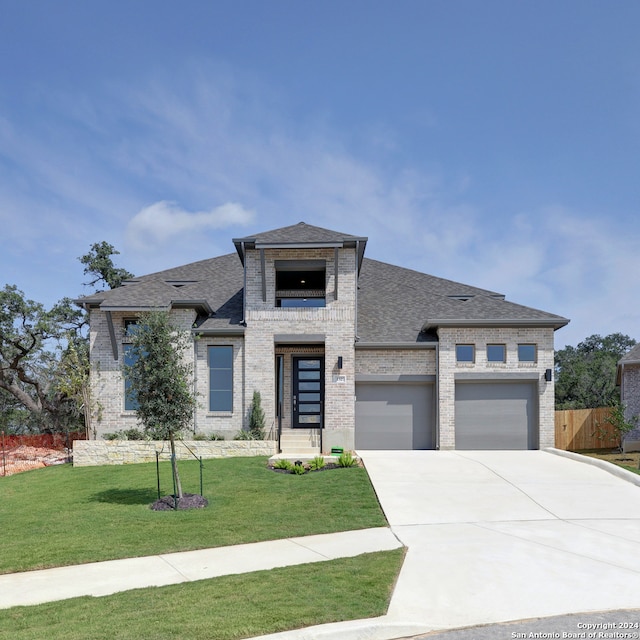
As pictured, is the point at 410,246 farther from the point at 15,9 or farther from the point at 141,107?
the point at 15,9

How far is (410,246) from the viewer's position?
27969mm

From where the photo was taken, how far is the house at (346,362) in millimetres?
19547

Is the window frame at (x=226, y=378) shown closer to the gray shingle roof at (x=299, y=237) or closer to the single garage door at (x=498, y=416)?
the gray shingle roof at (x=299, y=237)

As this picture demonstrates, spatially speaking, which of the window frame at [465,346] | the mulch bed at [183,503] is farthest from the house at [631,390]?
the mulch bed at [183,503]

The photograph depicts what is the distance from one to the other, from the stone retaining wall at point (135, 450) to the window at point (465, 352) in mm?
7195

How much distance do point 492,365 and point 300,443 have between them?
7128mm

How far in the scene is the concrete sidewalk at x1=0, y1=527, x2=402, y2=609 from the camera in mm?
6898

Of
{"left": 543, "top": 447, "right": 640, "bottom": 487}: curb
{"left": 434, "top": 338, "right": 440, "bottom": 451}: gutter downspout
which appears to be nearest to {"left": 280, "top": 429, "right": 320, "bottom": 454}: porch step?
{"left": 434, "top": 338, "right": 440, "bottom": 451}: gutter downspout

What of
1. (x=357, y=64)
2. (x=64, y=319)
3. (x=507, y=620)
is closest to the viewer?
(x=507, y=620)

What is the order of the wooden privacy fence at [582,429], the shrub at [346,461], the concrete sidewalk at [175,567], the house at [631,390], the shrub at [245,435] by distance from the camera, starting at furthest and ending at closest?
the wooden privacy fence at [582,429], the house at [631,390], the shrub at [245,435], the shrub at [346,461], the concrete sidewalk at [175,567]

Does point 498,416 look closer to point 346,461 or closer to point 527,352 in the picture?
point 527,352

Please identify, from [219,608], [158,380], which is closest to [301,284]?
[158,380]

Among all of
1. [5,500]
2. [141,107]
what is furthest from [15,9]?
[5,500]

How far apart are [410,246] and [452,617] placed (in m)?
23.4
